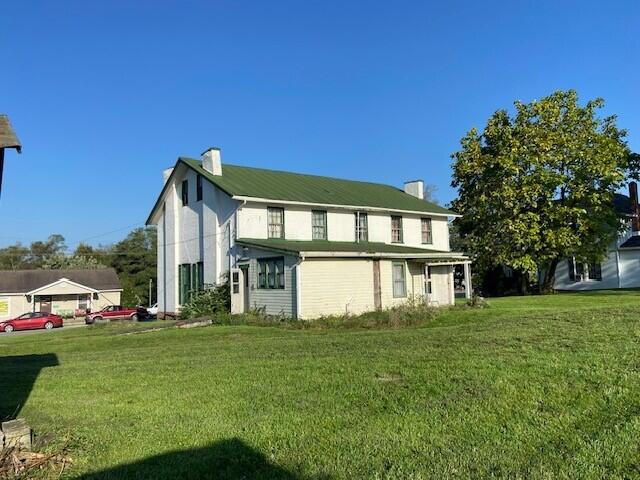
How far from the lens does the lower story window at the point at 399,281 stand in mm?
24859

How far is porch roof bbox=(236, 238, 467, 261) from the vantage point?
70.3ft

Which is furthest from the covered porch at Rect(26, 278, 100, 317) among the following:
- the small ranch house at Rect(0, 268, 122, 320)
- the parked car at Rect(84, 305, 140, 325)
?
the parked car at Rect(84, 305, 140, 325)

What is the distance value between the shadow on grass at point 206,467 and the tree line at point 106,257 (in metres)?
67.5

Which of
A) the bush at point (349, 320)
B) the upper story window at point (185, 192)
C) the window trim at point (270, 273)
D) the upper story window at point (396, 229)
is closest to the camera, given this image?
the bush at point (349, 320)

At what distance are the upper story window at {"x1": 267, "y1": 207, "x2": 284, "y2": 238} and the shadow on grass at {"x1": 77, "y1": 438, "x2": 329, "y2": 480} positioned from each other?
68.5 feet

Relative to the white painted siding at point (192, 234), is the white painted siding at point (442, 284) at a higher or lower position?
lower

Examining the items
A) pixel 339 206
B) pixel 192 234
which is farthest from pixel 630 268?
pixel 192 234

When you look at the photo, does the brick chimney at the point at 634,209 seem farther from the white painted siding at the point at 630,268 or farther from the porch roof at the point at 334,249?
the porch roof at the point at 334,249

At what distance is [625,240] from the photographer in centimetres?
3762

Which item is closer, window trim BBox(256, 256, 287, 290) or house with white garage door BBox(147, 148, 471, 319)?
window trim BBox(256, 256, 287, 290)

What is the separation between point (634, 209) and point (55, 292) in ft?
160

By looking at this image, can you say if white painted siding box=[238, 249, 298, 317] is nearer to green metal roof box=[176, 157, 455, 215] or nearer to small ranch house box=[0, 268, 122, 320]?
green metal roof box=[176, 157, 455, 215]

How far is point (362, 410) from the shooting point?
6.07 metres

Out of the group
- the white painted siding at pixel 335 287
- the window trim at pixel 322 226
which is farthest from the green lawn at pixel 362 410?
the window trim at pixel 322 226
